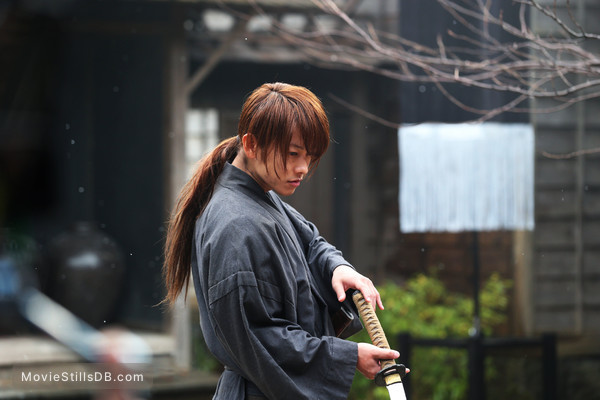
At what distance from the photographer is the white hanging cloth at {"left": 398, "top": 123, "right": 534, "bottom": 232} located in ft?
17.4

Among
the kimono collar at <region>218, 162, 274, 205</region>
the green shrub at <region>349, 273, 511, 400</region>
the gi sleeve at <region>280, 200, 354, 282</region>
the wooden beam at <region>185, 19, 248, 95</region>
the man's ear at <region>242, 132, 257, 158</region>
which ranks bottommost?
the green shrub at <region>349, 273, 511, 400</region>

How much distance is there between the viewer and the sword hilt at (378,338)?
6.15ft

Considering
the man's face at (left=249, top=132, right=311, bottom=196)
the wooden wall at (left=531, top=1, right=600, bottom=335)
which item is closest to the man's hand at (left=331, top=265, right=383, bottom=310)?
the man's face at (left=249, top=132, right=311, bottom=196)

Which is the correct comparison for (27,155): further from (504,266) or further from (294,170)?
(294,170)

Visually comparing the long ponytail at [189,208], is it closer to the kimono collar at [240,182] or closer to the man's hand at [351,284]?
the kimono collar at [240,182]

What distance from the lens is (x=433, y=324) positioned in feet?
19.3

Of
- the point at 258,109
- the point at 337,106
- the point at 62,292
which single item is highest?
the point at 337,106

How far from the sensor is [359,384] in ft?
18.9

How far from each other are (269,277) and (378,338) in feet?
0.97

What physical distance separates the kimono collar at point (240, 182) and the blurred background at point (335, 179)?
3.19 metres

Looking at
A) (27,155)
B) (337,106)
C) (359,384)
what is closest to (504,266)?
(359,384)

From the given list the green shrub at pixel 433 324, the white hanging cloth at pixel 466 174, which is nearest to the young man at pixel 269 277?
the white hanging cloth at pixel 466 174

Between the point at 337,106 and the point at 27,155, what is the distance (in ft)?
7.78

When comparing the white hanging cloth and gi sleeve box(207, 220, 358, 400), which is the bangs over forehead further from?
the white hanging cloth
